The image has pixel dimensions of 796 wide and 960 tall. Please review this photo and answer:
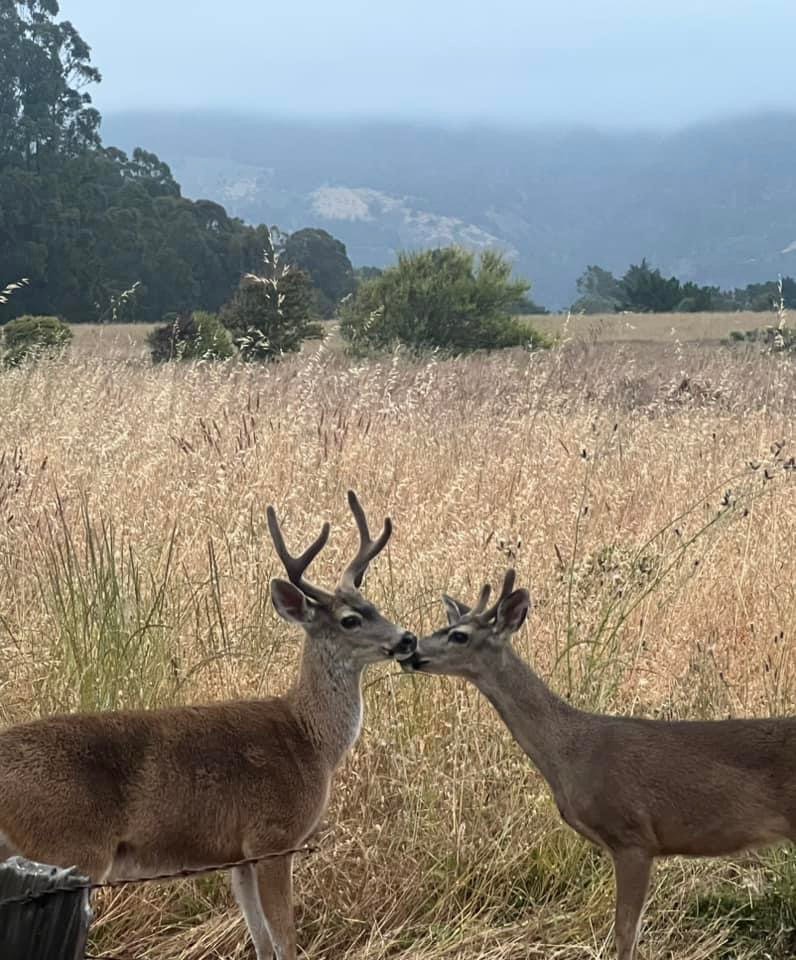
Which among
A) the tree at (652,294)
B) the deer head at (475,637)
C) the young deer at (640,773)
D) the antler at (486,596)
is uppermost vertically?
the tree at (652,294)

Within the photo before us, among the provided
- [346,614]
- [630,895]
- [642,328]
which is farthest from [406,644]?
[642,328]

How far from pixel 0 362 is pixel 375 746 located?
7.00m

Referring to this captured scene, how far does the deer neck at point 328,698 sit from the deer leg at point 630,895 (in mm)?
789

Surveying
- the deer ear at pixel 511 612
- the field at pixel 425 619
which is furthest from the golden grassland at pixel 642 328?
the deer ear at pixel 511 612

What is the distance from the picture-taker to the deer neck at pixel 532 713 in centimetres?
400

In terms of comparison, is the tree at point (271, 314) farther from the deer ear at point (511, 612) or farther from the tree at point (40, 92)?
the tree at point (40, 92)

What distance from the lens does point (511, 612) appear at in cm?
414

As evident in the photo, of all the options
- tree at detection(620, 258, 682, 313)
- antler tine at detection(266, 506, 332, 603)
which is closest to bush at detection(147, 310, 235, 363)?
antler tine at detection(266, 506, 332, 603)

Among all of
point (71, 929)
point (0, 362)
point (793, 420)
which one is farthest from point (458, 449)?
point (71, 929)

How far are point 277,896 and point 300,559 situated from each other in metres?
0.87

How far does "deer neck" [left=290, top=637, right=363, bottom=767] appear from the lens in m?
3.99

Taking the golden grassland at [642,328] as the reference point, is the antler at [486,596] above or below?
below

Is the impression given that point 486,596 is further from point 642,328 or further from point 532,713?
point 642,328

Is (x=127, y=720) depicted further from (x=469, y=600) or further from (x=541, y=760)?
(x=469, y=600)
